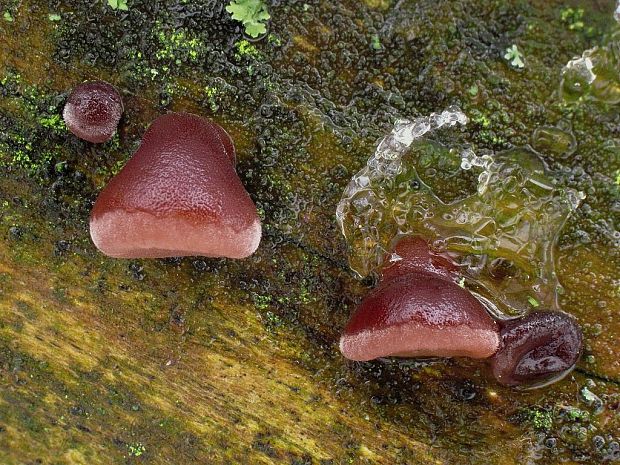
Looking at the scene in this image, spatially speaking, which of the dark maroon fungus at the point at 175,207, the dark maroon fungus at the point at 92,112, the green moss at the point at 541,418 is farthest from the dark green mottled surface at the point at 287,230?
the dark maroon fungus at the point at 175,207

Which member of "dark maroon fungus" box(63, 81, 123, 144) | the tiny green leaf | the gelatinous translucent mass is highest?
the tiny green leaf

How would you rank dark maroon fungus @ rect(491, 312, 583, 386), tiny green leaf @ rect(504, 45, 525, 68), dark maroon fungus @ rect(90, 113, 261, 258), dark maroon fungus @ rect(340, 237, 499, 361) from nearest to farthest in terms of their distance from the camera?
1. dark maroon fungus @ rect(90, 113, 261, 258)
2. dark maroon fungus @ rect(340, 237, 499, 361)
3. dark maroon fungus @ rect(491, 312, 583, 386)
4. tiny green leaf @ rect(504, 45, 525, 68)

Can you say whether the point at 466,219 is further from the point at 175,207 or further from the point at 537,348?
the point at 175,207

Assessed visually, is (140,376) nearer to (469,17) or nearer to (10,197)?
(10,197)

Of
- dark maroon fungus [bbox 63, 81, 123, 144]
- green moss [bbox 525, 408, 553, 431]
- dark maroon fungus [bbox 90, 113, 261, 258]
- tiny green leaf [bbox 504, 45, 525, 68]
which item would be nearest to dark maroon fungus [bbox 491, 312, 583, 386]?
green moss [bbox 525, 408, 553, 431]

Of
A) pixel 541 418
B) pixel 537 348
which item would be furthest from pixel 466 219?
pixel 541 418

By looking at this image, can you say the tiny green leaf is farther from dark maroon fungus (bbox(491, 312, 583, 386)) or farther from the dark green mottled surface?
dark maroon fungus (bbox(491, 312, 583, 386))

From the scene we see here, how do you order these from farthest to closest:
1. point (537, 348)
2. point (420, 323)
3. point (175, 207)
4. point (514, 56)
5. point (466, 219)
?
point (466, 219), point (514, 56), point (537, 348), point (420, 323), point (175, 207)
